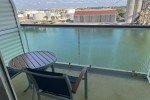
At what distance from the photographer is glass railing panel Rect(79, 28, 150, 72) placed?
2.78 metres

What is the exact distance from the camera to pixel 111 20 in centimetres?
283

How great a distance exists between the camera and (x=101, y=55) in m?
3.28

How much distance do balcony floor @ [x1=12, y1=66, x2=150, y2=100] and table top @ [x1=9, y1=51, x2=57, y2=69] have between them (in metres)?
0.72

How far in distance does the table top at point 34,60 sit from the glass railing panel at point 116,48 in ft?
3.43

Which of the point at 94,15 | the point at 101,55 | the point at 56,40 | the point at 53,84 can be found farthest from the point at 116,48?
the point at 53,84

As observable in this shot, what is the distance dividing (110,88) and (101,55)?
849 millimetres

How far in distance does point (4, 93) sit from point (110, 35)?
2.52m

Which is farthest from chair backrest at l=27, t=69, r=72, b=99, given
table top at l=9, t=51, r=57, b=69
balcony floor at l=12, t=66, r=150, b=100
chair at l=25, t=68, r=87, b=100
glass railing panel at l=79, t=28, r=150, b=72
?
glass railing panel at l=79, t=28, r=150, b=72

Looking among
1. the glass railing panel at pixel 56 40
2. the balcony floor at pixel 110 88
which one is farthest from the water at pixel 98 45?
the balcony floor at pixel 110 88

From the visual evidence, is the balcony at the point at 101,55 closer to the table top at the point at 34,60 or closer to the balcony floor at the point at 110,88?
the balcony floor at the point at 110,88

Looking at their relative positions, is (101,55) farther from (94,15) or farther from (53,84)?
(53,84)

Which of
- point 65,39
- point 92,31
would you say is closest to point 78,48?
point 65,39

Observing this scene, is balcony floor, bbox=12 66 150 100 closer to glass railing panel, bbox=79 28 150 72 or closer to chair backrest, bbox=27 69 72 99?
glass railing panel, bbox=79 28 150 72

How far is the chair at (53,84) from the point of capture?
5.13 ft
